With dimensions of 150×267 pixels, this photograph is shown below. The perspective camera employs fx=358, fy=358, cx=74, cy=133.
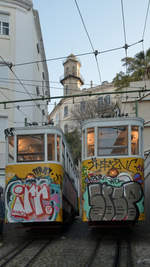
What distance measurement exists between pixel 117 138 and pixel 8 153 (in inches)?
136

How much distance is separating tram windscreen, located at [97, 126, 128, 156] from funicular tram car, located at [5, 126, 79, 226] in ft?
4.88

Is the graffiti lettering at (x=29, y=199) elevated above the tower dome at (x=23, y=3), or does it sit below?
below

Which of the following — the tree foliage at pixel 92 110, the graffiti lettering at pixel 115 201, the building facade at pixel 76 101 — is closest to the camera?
the graffiti lettering at pixel 115 201

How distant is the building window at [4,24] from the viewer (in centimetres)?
2259

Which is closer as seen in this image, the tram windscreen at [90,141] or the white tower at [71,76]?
the tram windscreen at [90,141]

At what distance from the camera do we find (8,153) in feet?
37.1

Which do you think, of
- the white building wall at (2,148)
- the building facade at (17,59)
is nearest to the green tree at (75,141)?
the building facade at (17,59)

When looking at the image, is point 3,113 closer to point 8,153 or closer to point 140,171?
point 8,153

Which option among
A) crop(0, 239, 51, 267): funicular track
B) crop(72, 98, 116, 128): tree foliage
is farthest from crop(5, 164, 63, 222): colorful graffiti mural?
crop(72, 98, 116, 128): tree foliage

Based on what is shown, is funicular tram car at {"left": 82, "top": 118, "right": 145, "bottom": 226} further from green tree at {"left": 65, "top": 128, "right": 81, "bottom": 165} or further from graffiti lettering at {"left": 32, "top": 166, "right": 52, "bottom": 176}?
green tree at {"left": 65, "top": 128, "right": 81, "bottom": 165}

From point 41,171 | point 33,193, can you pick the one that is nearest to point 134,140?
point 41,171

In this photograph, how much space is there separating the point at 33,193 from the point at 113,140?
9.37 ft

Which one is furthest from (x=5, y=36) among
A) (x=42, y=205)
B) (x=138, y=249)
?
(x=138, y=249)

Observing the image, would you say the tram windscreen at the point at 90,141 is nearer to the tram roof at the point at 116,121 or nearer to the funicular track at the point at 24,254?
the tram roof at the point at 116,121
